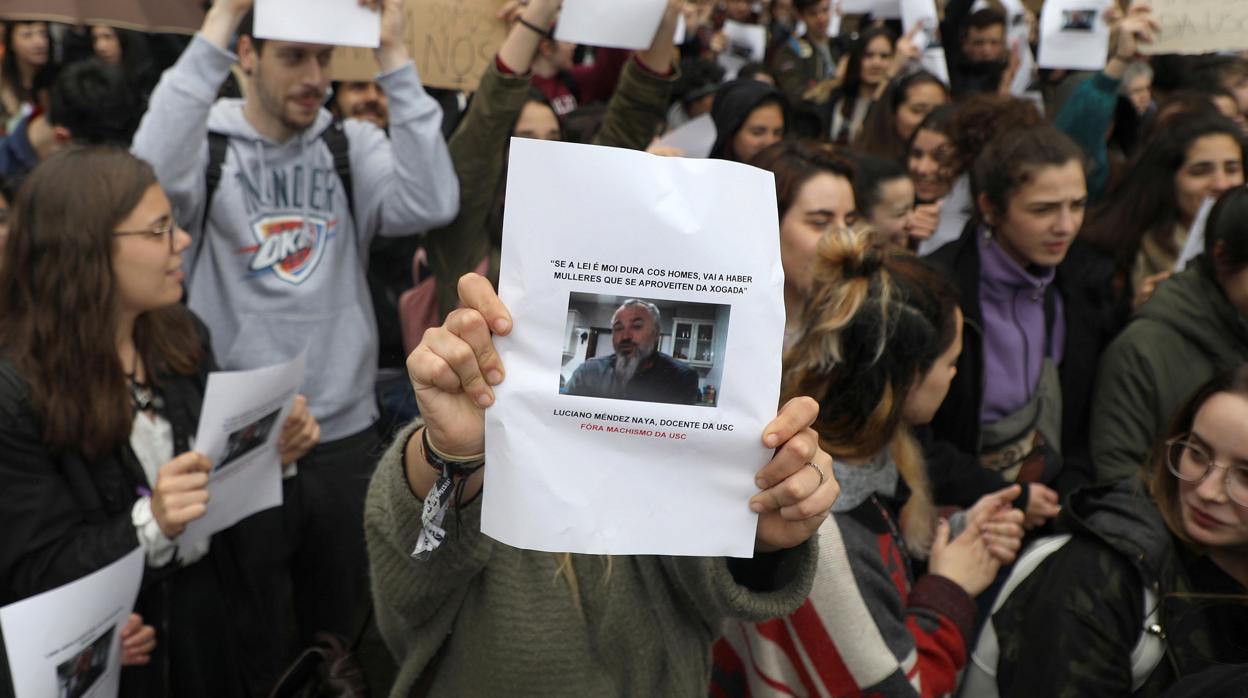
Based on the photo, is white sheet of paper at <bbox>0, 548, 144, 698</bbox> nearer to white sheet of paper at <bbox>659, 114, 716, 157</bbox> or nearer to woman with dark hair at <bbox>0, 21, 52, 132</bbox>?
white sheet of paper at <bbox>659, 114, 716, 157</bbox>

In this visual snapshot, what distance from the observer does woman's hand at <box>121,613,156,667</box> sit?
2395 millimetres

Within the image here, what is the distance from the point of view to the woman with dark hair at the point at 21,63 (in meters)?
6.71

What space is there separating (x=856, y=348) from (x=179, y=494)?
149 cm

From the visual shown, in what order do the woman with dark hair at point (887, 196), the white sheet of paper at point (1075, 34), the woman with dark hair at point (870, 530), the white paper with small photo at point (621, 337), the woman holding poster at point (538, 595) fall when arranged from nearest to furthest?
the white paper with small photo at point (621, 337) → the woman holding poster at point (538, 595) → the woman with dark hair at point (870, 530) → the woman with dark hair at point (887, 196) → the white sheet of paper at point (1075, 34)

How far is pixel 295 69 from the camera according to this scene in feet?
10.5


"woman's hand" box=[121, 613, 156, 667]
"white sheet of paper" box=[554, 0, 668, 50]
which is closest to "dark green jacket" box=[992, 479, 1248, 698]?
"woman's hand" box=[121, 613, 156, 667]

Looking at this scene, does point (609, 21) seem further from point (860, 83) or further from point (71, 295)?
point (860, 83)

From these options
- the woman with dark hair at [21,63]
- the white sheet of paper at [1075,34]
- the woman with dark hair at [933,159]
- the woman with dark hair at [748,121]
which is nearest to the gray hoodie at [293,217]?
the woman with dark hair at [748,121]

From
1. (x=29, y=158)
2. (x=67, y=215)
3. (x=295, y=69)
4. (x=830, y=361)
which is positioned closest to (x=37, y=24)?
(x=29, y=158)

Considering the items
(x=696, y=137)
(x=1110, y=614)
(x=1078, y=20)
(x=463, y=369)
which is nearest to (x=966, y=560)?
(x=1110, y=614)

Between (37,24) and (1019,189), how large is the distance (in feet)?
20.0

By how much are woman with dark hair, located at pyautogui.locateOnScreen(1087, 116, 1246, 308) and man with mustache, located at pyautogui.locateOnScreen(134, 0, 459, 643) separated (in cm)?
242

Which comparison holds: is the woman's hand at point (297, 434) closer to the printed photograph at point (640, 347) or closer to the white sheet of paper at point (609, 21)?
the white sheet of paper at point (609, 21)

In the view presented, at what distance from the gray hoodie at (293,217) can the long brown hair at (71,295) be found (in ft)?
1.49
